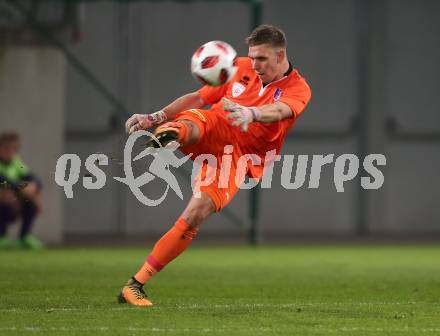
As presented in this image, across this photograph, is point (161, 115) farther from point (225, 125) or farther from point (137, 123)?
point (225, 125)

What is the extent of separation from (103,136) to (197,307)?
1371 centimetres

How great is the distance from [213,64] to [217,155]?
2.55 ft

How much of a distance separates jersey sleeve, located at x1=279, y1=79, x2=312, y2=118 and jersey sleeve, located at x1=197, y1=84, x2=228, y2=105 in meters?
0.58

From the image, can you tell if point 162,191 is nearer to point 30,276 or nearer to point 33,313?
point 30,276

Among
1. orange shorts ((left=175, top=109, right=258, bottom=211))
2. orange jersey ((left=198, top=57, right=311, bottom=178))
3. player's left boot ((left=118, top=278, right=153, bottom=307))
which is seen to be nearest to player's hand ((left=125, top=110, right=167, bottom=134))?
orange shorts ((left=175, top=109, right=258, bottom=211))

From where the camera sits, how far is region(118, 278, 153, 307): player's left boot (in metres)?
8.20

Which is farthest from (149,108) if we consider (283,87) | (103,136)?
(283,87)

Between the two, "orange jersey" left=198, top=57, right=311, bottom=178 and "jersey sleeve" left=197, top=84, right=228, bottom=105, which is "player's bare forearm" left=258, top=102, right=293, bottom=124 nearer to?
"orange jersey" left=198, top=57, right=311, bottom=178

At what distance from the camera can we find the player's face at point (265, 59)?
28.0 feet

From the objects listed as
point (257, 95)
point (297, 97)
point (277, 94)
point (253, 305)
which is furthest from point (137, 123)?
point (253, 305)

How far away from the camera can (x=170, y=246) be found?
26.9 ft

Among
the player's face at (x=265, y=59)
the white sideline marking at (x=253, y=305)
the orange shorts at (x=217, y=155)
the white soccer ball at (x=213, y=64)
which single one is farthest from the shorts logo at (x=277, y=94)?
the white sideline marking at (x=253, y=305)

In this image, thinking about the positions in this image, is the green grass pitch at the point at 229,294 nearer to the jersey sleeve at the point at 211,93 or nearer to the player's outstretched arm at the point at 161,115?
the player's outstretched arm at the point at 161,115

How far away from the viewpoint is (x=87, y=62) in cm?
2161
